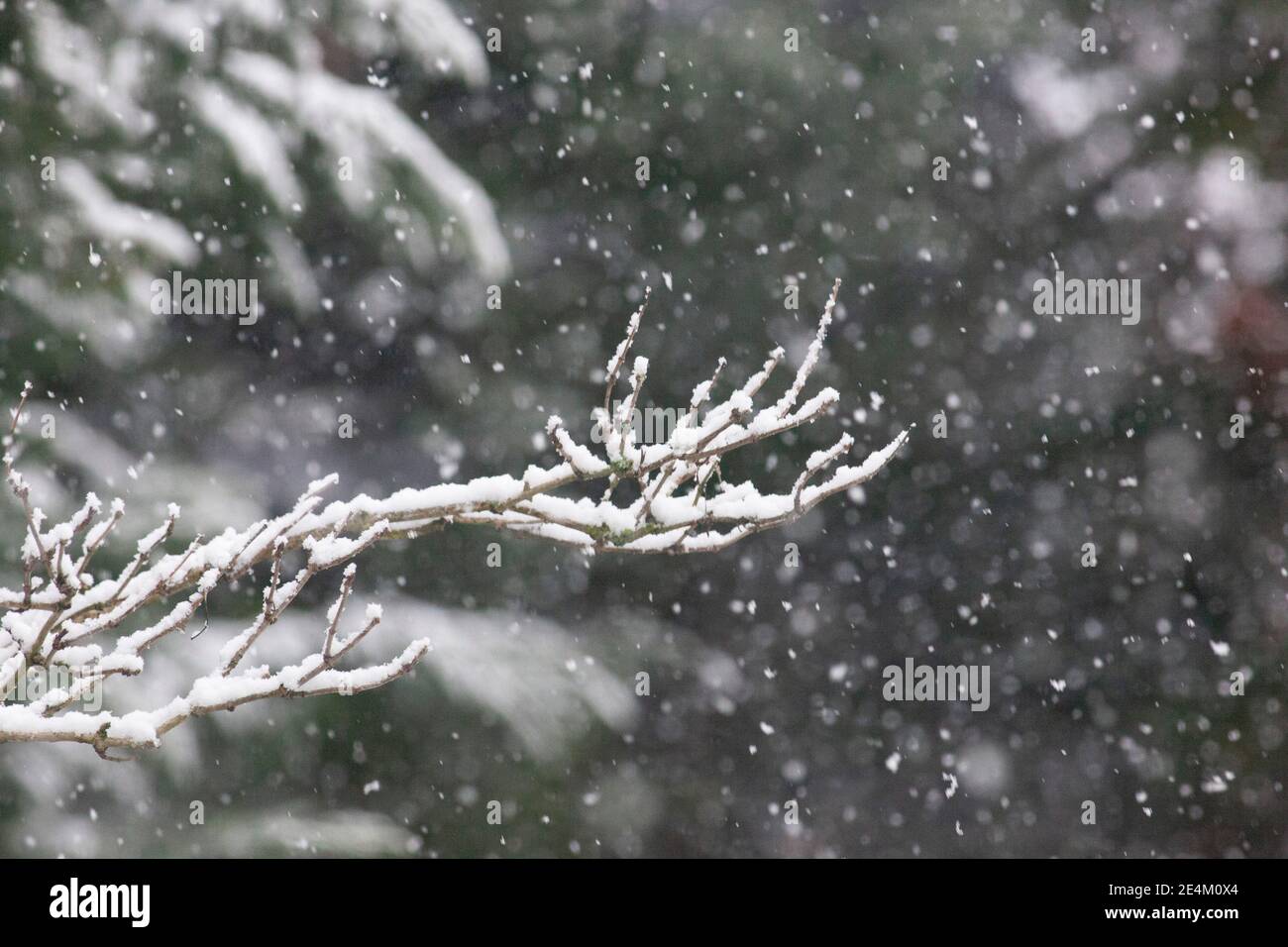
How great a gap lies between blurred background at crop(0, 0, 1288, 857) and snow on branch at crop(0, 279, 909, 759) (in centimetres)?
307

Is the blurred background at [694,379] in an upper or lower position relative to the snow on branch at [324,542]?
upper

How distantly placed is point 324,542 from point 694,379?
291 inches

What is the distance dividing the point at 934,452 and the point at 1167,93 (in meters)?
3.61

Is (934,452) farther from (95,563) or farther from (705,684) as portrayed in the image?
(95,563)

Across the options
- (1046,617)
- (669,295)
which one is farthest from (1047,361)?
(669,295)

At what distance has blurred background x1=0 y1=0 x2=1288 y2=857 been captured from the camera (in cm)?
513

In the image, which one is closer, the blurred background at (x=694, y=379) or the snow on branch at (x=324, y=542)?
the snow on branch at (x=324, y=542)

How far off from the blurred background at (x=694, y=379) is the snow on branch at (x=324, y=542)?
3068 millimetres

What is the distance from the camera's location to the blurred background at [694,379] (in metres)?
5.13

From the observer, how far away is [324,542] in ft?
6.53

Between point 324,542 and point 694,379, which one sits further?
point 694,379

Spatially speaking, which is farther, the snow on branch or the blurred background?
the blurred background

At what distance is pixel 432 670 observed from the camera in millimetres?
5898

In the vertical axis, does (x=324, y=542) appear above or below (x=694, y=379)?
below
